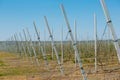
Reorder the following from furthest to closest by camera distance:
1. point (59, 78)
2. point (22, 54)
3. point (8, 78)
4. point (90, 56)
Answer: point (22, 54)
point (90, 56)
point (8, 78)
point (59, 78)

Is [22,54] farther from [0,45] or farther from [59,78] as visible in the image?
[0,45]

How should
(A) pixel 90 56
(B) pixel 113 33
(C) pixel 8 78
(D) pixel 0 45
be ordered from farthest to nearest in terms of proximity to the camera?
1. (D) pixel 0 45
2. (A) pixel 90 56
3. (C) pixel 8 78
4. (B) pixel 113 33

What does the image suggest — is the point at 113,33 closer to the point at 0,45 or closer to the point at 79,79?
the point at 79,79

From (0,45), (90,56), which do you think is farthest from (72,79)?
(0,45)

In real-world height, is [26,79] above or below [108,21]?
below

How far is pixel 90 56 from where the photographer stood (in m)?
30.8

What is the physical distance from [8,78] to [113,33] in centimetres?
966

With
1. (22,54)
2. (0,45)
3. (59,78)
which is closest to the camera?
(59,78)

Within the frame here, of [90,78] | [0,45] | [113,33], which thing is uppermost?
[0,45]

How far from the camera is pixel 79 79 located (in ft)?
45.2

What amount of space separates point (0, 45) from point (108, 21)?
75.2m

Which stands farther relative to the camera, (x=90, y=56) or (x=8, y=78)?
(x=90, y=56)

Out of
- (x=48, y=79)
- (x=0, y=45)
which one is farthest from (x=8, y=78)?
(x=0, y=45)

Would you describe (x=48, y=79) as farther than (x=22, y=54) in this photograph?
No
